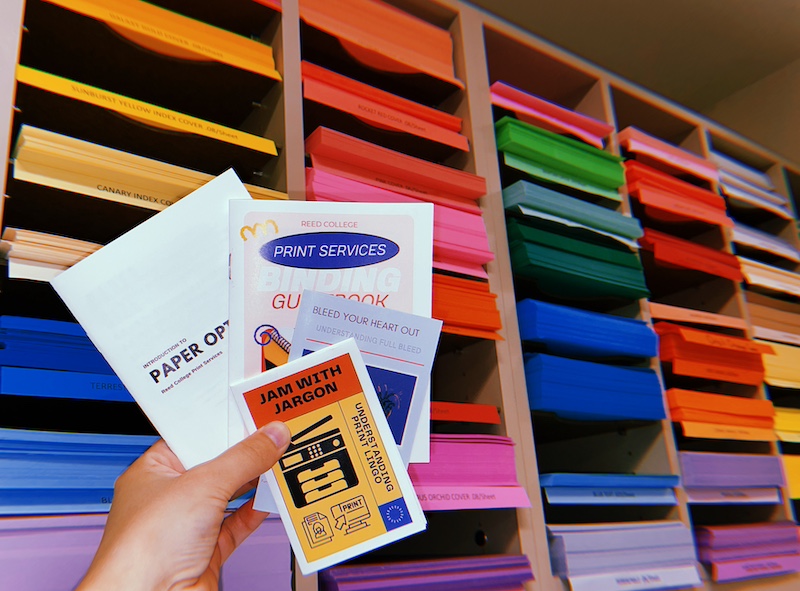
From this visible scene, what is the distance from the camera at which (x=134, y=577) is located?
2.00ft

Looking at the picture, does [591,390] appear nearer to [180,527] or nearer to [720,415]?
[720,415]

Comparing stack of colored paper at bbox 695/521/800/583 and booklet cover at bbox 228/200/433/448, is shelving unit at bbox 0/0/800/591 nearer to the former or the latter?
stack of colored paper at bbox 695/521/800/583

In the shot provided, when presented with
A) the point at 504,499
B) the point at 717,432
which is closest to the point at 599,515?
the point at 717,432

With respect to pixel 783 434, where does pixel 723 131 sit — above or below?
above

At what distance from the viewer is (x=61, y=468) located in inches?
31.3

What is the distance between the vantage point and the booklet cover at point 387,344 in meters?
0.68

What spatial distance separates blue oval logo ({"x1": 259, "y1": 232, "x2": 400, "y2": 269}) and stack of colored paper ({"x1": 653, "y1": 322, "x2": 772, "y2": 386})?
0.97 metres

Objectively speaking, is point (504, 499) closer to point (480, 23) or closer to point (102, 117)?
point (102, 117)

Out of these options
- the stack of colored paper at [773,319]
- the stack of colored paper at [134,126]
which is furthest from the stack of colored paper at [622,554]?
the stack of colored paper at [134,126]

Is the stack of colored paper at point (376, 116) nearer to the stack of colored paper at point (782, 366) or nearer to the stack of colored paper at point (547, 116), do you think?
the stack of colored paper at point (547, 116)

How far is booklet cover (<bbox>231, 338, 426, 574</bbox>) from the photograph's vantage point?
26.0 inches

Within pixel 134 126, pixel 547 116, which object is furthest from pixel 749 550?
pixel 134 126

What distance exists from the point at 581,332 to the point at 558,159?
38 cm

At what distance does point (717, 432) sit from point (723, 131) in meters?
0.96
